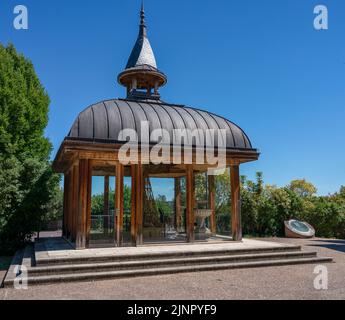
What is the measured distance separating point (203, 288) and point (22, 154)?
31.7ft

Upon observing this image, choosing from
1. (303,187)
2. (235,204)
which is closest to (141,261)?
(235,204)

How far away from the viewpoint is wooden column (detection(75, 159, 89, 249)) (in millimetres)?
7992

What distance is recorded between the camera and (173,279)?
6375 mm

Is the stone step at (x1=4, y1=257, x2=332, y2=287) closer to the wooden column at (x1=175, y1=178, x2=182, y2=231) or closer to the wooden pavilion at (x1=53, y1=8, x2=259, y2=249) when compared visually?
the wooden pavilion at (x1=53, y1=8, x2=259, y2=249)

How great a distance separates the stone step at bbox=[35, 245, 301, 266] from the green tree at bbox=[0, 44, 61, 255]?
4.21m

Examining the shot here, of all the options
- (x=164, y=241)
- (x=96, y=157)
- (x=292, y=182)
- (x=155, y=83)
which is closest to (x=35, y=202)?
(x=96, y=157)

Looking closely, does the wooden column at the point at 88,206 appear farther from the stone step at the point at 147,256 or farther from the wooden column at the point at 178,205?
the wooden column at the point at 178,205

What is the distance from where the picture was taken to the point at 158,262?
7.07m

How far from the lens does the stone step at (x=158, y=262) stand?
248 inches

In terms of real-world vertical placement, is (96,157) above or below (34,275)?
above

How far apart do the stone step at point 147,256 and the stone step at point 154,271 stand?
14.3 inches

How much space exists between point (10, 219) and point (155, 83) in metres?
7.14

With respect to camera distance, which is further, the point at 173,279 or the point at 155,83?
the point at 155,83

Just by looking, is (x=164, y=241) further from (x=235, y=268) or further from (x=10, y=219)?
(x=10, y=219)
